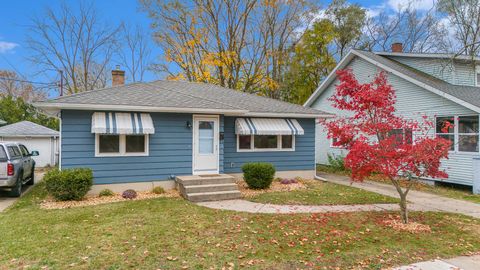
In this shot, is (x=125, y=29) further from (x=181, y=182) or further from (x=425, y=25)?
(x=425, y=25)

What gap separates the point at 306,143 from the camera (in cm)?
1370

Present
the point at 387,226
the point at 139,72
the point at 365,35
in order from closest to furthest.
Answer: the point at 387,226
the point at 365,35
the point at 139,72

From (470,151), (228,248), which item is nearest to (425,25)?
(470,151)

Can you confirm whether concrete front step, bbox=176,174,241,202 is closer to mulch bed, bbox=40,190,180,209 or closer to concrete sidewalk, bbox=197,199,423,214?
concrete sidewalk, bbox=197,199,423,214

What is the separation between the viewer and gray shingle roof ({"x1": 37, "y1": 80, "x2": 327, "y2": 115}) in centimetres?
998

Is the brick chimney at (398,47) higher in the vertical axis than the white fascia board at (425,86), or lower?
higher

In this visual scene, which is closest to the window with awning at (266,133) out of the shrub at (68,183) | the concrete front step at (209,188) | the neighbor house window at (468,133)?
the concrete front step at (209,188)

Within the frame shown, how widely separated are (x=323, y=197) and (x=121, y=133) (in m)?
6.79

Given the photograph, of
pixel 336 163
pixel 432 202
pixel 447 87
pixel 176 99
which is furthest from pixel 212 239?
pixel 447 87

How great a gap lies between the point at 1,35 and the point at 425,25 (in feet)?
116

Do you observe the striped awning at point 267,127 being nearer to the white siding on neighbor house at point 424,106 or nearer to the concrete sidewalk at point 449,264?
the white siding on neighbor house at point 424,106

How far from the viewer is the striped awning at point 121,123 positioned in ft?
31.1

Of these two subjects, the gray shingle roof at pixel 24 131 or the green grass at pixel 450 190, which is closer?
the green grass at pixel 450 190

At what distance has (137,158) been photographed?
34.3 feet
